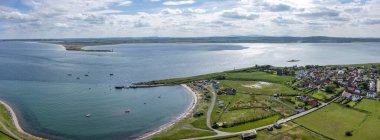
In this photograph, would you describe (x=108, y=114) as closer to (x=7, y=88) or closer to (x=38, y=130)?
(x=38, y=130)

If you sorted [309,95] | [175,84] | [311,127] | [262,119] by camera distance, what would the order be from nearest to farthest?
[311,127] < [262,119] < [309,95] < [175,84]

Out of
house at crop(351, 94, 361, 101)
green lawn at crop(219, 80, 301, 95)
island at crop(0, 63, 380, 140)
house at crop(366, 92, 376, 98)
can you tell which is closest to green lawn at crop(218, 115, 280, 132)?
island at crop(0, 63, 380, 140)

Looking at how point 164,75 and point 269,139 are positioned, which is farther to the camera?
point 164,75

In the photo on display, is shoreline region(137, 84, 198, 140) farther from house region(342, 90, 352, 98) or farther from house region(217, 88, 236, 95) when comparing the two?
house region(342, 90, 352, 98)

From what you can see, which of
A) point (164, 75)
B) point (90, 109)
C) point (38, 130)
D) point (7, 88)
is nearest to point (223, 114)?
point (90, 109)

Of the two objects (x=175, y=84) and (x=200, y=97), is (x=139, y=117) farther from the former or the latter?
(x=175, y=84)

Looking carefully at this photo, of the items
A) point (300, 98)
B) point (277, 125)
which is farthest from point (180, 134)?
point (300, 98)

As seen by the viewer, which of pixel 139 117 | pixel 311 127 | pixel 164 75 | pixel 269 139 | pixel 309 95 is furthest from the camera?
pixel 164 75
